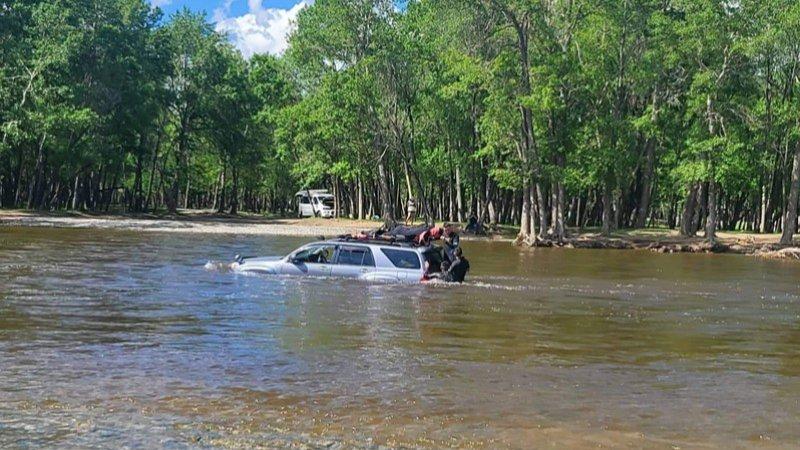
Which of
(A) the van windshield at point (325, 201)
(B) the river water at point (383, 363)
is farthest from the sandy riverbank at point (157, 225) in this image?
(B) the river water at point (383, 363)

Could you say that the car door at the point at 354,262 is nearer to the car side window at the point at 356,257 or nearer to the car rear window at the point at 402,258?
the car side window at the point at 356,257

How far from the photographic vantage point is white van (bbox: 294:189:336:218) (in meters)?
79.3

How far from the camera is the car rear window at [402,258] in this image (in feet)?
73.7

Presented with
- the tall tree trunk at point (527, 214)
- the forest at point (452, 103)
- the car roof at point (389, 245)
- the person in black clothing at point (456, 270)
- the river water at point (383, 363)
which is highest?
the forest at point (452, 103)

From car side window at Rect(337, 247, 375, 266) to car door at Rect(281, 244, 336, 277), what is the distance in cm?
31

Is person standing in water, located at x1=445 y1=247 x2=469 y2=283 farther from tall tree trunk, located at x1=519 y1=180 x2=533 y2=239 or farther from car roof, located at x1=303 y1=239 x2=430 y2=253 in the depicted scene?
tall tree trunk, located at x1=519 y1=180 x2=533 y2=239

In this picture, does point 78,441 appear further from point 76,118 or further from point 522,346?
point 76,118

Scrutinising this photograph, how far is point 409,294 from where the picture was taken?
2073cm

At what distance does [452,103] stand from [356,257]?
118ft

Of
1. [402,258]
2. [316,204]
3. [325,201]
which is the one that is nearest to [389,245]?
[402,258]

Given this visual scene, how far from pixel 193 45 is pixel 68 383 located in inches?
2565

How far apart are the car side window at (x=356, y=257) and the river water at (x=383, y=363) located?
68cm

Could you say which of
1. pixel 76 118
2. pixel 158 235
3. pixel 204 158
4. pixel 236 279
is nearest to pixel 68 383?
pixel 236 279

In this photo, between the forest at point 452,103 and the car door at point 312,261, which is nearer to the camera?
the car door at point 312,261
